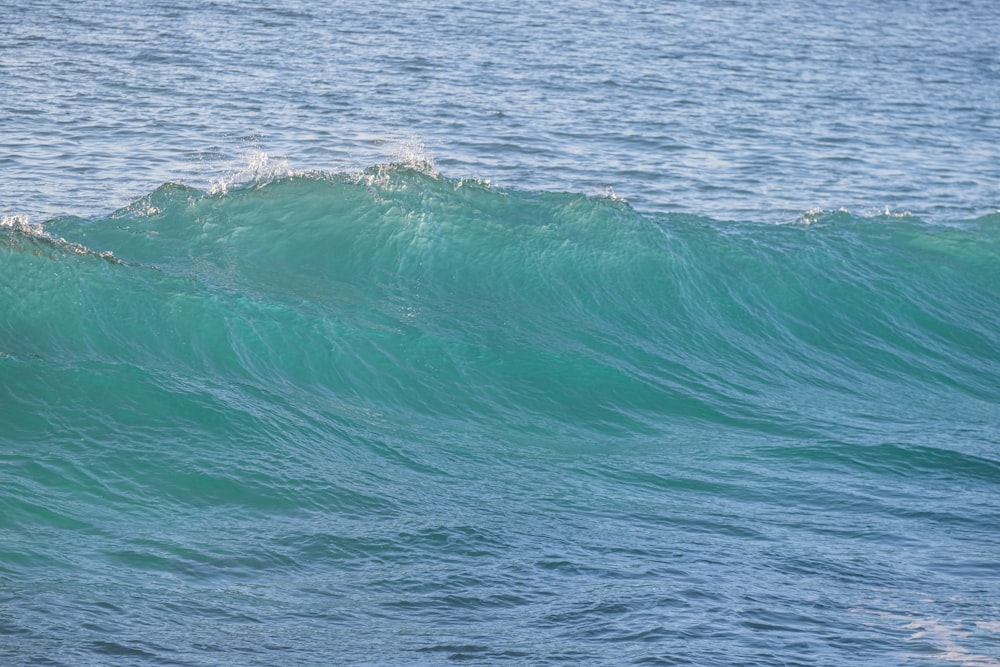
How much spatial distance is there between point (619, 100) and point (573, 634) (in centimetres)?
1705

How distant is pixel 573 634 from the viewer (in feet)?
21.7

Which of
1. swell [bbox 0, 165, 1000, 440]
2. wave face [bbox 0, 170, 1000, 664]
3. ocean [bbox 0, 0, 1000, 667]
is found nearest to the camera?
wave face [bbox 0, 170, 1000, 664]

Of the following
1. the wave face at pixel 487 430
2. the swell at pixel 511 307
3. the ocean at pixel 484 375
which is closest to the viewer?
the wave face at pixel 487 430

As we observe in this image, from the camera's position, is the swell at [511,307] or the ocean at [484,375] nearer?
the ocean at [484,375]

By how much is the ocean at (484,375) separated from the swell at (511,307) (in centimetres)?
4

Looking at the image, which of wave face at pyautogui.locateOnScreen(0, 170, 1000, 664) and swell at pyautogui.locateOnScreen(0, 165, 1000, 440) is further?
swell at pyautogui.locateOnScreen(0, 165, 1000, 440)

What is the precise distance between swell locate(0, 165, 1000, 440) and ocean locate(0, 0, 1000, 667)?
45mm

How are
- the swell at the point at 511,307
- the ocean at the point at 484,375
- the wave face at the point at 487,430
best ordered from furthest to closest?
the swell at the point at 511,307, the ocean at the point at 484,375, the wave face at the point at 487,430

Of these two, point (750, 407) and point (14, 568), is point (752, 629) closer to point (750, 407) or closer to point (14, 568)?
point (14, 568)

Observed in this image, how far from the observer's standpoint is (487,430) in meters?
10.6

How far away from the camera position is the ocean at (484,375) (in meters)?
7.01

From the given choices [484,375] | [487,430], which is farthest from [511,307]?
[487,430]

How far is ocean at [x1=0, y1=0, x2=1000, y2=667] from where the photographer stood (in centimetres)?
701

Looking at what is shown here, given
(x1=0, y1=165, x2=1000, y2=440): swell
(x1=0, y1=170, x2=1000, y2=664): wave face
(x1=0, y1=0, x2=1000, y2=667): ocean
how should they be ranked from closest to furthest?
(x1=0, y1=170, x2=1000, y2=664): wave face → (x1=0, y1=0, x2=1000, y2=667): ocean → (x1=0, y1=165, x2=1000, y2=440): swell
